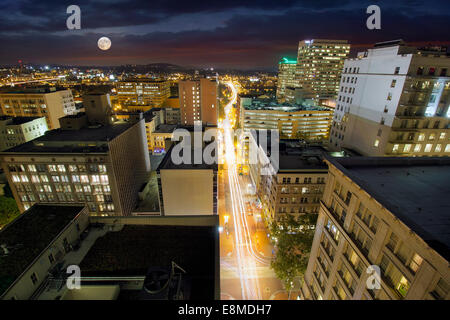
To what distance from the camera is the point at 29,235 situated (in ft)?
69.8

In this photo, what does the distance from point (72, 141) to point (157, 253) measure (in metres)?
40.2

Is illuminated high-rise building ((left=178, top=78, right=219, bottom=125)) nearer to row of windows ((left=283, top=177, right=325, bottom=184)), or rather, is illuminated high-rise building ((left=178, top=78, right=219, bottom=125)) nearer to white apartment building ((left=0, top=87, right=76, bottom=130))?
white apartment building ((left=0, top=87, right=76, bottom=130))

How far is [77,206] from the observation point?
961 inches

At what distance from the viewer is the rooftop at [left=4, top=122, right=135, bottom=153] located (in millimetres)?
A: 46000

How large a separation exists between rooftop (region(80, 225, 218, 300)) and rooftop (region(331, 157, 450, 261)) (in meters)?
15.2

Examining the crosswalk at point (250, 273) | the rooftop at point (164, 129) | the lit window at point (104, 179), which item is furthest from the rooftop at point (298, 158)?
the rooftop at point (164, 129)

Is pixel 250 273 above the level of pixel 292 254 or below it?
below

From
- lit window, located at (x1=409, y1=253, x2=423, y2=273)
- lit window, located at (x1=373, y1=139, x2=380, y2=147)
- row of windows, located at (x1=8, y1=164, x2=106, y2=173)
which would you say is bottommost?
row of windows, located at (x1=8, y1=164, x2=106, y2=173)

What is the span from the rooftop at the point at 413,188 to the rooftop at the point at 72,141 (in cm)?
4494

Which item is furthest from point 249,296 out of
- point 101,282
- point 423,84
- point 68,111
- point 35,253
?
point 68,111

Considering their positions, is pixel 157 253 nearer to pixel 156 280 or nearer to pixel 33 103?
pixel 156 280

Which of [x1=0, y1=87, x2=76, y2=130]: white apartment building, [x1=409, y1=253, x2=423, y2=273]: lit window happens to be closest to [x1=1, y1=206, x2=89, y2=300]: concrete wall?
[x1=409, y1=253, x2=423, y2=273]: lit window

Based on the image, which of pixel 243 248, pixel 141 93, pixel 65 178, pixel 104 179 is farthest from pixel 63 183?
pixel 141 93

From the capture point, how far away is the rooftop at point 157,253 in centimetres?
1852
